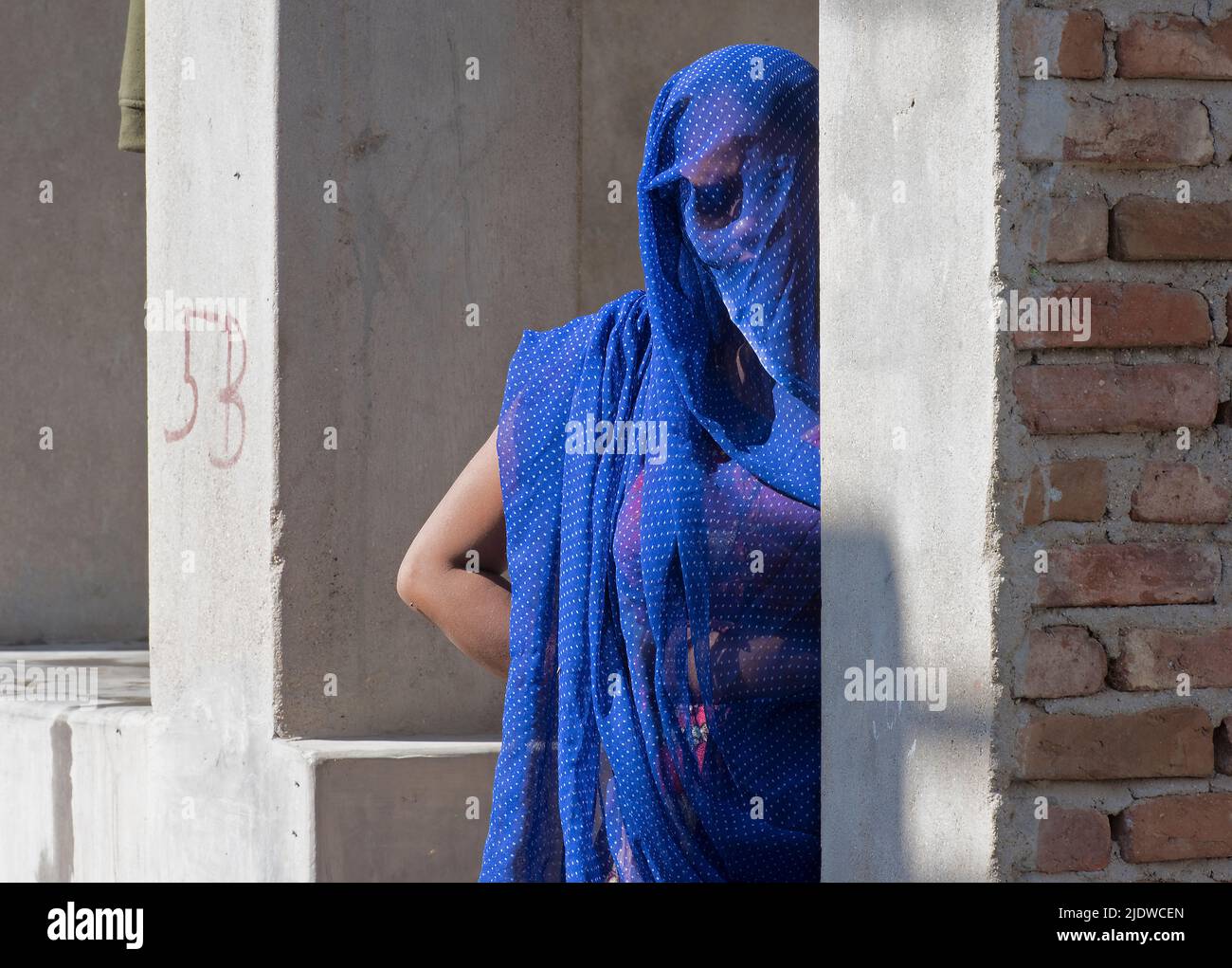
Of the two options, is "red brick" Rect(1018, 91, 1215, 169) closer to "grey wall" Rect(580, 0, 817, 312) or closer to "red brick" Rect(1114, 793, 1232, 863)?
"red brick" Rect(1114, 793, 1232, 863)

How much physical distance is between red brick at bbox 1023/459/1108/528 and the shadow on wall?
0.17m

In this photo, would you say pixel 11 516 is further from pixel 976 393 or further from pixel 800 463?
pixel 976 393

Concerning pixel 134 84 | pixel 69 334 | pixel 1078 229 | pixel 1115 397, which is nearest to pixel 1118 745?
pixel 1115 397

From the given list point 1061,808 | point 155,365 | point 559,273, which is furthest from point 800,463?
point 155,365

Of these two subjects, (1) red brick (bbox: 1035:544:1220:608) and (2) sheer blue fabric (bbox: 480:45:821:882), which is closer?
(1) red brick (bbox: 1035:544:1220:608)

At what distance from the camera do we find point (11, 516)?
6391mm

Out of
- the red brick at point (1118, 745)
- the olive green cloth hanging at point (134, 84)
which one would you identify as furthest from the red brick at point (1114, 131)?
the olive green cloth hanging at point (134, 84)

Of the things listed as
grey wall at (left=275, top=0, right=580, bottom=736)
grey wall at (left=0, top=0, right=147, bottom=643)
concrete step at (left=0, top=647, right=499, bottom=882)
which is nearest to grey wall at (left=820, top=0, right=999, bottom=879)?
concrete step at (left=0, top=647, right=499, bottom=882)

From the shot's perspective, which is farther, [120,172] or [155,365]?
[120,172]

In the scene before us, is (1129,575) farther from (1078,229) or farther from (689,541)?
(689,541)

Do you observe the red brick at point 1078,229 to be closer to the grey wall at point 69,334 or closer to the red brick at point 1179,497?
the red brick at point 1179,497

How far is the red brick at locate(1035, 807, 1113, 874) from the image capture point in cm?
187
